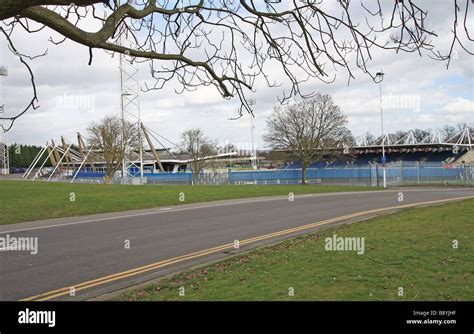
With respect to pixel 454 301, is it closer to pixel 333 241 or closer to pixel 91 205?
pixel 333 241

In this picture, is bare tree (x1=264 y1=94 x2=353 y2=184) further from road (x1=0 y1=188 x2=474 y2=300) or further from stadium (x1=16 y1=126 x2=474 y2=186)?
road (x1=0 y1=188 x2=474 y2=300)

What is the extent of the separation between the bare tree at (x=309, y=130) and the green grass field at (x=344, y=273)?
4270 cm

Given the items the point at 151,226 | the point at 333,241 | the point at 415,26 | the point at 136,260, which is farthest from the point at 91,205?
the point at 415,26

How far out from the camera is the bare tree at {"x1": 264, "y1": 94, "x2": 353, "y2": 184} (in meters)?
52.0

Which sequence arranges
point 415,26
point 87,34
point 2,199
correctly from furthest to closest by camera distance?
point 2,199
point 415,26
point 87,34

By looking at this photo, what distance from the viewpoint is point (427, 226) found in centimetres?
1105

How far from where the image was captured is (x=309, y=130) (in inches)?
2072

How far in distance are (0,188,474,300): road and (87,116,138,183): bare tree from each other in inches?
1555

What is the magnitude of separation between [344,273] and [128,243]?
6475mm

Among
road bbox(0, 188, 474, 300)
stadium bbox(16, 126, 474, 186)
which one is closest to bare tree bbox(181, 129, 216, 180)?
stadium bbox(16, 126, 474, 186)

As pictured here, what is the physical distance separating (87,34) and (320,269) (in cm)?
520

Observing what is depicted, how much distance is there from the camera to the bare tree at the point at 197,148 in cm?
6924

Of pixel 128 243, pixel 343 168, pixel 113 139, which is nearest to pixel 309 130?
pixel 343 168

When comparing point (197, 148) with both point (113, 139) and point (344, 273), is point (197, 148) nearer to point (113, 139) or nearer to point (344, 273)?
point (113, 139)
